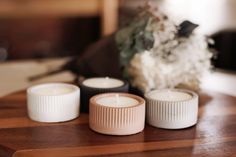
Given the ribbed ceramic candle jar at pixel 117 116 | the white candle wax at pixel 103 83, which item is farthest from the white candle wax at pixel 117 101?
the white candle wax at pixel 103 83

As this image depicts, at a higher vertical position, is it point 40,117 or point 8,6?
point 8,6

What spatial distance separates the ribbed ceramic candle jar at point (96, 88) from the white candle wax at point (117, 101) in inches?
2.7

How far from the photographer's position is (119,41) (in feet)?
3.83

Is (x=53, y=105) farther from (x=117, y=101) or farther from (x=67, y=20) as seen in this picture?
(x=67, y=20)

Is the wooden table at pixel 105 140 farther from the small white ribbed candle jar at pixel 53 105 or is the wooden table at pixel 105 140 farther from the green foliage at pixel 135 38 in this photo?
the green foliage at pixel 135 38

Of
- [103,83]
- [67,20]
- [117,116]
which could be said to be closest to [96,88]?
[103,83]

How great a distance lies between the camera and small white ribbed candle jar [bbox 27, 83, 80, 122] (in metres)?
0.96

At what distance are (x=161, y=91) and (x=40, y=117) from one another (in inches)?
12.2

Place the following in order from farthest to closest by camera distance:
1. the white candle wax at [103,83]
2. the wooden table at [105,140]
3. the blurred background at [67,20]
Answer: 1. the blurred background at [67,20]
2. the white candle wax at [103,83]
3. the wooden table at [105,140]

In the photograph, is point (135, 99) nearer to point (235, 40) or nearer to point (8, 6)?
point (235, 40)

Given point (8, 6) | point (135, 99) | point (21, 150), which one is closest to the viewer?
point (21, 150)

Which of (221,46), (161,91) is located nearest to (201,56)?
(161,91)

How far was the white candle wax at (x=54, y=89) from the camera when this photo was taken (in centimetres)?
99

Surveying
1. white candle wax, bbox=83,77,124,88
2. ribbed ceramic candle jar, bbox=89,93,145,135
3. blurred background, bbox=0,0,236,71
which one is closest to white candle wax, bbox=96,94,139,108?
ribbed ceramic candle jar, bbox=89,93,145,135
